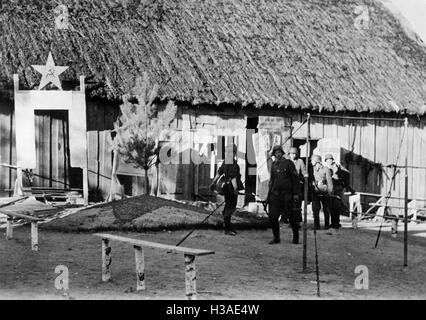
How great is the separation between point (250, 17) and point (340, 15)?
134 inches

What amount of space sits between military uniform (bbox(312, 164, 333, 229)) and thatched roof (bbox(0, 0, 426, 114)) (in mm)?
4821

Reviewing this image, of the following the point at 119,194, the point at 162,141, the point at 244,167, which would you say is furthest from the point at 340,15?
the point at 119,194

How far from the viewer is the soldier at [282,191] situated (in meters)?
12.9

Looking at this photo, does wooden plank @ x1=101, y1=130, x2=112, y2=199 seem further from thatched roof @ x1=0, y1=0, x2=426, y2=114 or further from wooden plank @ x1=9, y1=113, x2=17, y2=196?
wooden plank @ x1=9, y1=113, x2=17, y2=196

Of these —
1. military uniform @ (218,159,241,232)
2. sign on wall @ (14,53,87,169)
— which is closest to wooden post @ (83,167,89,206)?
sign on wall @ (14,53,87,169)

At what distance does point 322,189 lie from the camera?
50.1ft

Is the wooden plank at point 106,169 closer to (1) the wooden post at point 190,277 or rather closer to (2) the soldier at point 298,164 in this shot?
(2) the soldier at point 298,164

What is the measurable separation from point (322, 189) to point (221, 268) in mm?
5325

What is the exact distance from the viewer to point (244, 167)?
67.3ft

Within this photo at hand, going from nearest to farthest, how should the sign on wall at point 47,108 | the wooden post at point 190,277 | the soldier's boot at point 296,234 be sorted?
1. the wooden post at point 190,277
2. the soldier's boot at point 296,234
3. the sign on wall at point 47,108

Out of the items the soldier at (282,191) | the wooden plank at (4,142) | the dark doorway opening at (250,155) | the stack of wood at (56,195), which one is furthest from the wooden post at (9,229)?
the dark doorway opening at (250,155)

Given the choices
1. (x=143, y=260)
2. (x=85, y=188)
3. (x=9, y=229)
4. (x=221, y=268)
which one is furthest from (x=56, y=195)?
(x=143, y=260)

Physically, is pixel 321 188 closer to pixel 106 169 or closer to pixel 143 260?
pixel 106 169

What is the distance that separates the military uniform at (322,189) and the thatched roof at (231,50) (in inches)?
190
